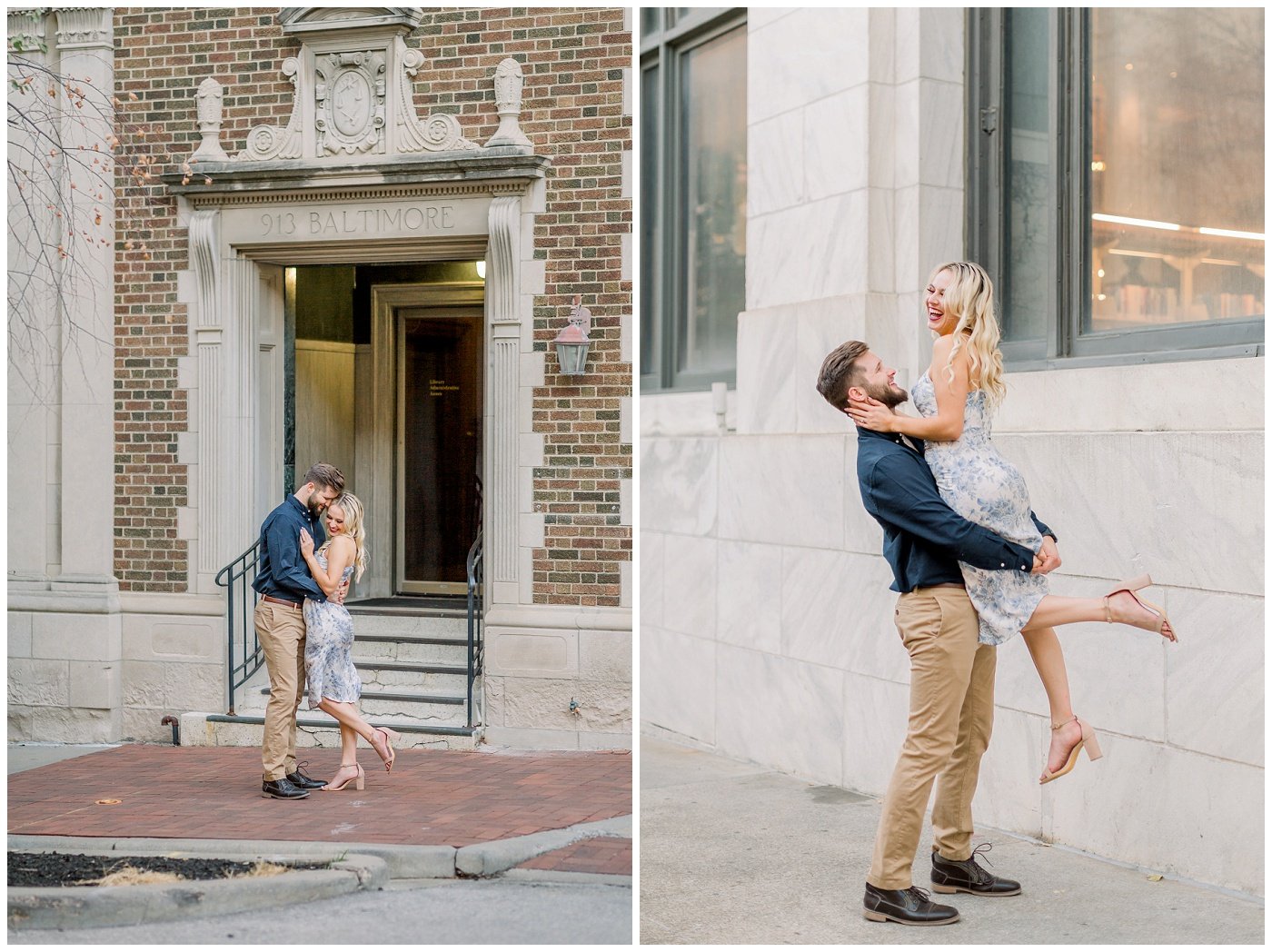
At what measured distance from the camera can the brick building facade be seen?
6.44 m

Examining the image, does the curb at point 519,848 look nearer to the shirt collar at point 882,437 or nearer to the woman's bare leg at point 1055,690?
the woman's bare leg at point 1055,690

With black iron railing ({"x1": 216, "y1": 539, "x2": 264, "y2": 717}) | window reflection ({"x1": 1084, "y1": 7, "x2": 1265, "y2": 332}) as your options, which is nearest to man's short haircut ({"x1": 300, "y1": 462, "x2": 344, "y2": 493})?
black iron railing ({"x1": 216, "y1": 539, "x2": 264, "y2": 717})

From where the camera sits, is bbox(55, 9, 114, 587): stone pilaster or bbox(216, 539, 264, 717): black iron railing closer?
bbox(55, 9, 114, 587): stone pilaster

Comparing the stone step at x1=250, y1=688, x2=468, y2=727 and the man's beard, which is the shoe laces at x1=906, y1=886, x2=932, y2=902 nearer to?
the man's beard

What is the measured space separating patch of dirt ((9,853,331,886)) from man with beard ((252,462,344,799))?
5.15ft

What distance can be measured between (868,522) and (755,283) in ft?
5.14

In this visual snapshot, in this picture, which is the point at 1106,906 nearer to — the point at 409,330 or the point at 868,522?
the point at 868,522

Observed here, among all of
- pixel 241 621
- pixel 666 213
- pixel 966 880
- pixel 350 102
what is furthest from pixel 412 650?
pixel 966 880

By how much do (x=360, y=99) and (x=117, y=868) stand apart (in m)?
4.27

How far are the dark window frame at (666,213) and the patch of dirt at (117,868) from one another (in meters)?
4.10

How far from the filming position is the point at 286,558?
6191mm

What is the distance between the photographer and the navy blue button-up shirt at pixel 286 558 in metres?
6.17

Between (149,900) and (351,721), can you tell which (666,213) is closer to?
(351,721)

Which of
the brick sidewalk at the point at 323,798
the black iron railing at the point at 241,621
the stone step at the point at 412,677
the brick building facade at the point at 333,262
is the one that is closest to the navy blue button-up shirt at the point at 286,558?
the black iron railing at the point at 241,621
